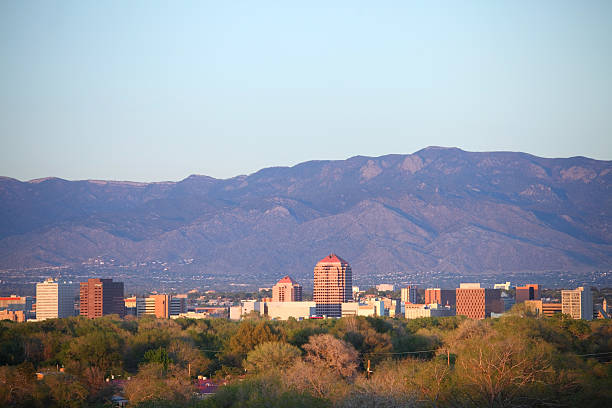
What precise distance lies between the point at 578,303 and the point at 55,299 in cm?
8591

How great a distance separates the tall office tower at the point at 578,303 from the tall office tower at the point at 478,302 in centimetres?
1215

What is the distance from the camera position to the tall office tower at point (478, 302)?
536 ft

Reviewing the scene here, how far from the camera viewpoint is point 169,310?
170m

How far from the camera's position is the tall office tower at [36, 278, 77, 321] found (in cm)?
17562

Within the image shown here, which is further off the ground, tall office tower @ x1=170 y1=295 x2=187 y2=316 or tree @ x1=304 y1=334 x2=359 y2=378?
tree @ x1=304 y1=334 x2=359 y2=378

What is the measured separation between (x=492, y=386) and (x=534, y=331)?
27.6 metres

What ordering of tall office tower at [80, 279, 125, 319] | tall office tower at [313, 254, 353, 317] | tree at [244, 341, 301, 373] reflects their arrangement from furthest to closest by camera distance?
tall office tower at [313, 254, 353, 317]
tall office tower at [80, 279, 125, 319]
tree at [244, 341, 301, 373]

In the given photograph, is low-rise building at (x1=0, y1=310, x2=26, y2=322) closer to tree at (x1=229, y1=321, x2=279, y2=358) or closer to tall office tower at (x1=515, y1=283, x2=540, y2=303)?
tall office tower at (x1=515, y1=283, x2=540, y2=303)

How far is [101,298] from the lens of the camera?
168500mm

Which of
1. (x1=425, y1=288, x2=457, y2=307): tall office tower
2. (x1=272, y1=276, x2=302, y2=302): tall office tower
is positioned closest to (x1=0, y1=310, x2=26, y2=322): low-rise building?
(x1=272, y1=276, x2=302, y2=302): tall office tower

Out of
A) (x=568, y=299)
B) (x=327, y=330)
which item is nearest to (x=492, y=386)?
(x=327, y=330)

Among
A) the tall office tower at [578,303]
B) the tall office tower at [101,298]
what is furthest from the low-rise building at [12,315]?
the tall office tower at [578,303]

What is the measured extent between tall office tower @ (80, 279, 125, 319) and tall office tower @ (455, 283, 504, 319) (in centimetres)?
5360

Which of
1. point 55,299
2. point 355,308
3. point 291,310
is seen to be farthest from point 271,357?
point 55,299
